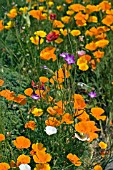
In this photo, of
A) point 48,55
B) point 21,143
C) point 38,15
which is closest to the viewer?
point 21,143

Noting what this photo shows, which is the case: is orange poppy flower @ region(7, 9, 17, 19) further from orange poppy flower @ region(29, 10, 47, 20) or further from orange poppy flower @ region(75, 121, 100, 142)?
orange poppy flower @ region(75, 121, 100, 142)

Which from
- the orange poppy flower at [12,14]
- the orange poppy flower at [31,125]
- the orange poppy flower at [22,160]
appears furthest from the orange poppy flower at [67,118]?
the orange poppy flower at [12,14]

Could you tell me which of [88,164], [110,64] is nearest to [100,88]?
[110,64]

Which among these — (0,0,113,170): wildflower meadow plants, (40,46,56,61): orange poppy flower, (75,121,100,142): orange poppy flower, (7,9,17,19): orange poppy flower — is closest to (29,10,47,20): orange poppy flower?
(0,0,113,170): wildflower meadow plants

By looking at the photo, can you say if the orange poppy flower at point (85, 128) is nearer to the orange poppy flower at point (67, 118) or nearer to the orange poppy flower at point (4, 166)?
the orange poppy flower at point (67, 118)

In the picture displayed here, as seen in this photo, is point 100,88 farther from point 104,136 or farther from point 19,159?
point 19,159

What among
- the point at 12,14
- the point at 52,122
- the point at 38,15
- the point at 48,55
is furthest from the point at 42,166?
the point at 12,14

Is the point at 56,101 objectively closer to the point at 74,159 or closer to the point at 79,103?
the point at 79,103

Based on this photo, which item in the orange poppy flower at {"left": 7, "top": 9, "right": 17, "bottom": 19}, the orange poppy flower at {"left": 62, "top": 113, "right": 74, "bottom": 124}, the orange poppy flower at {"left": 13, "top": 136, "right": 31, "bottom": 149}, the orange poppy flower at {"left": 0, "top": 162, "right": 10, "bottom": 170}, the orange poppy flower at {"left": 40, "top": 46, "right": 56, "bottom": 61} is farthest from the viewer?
the orange poppy flower at {"left": 7, "top": 9, "right": 17, "bottom": 19}
